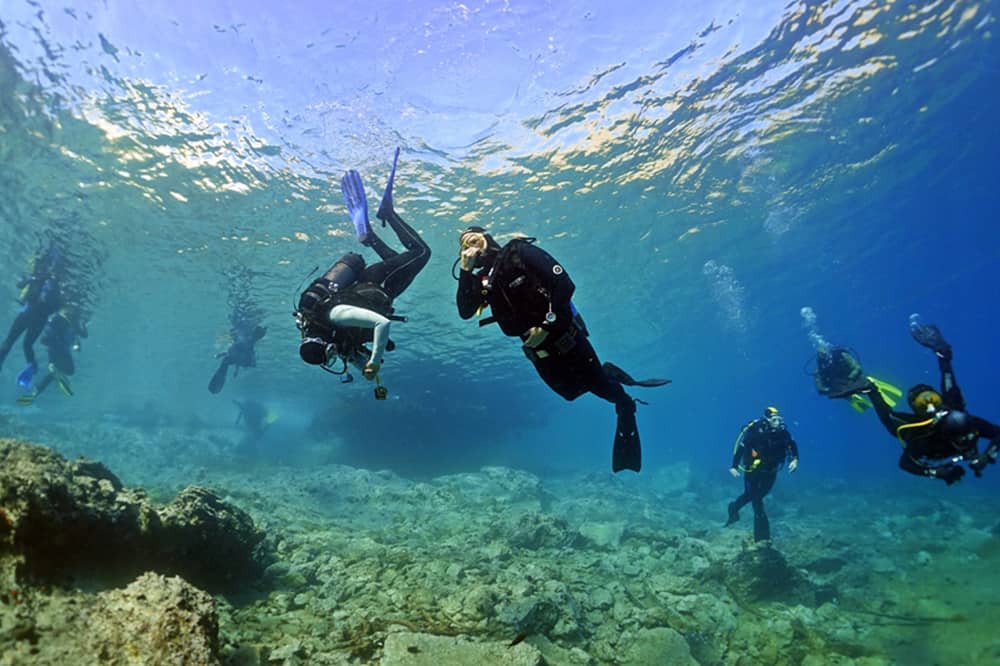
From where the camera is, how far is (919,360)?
360 feet

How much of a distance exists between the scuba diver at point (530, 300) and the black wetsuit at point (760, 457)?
8.44 metres

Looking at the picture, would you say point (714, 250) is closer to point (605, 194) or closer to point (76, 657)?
point (605, 194)

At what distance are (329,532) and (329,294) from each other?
16.5ft

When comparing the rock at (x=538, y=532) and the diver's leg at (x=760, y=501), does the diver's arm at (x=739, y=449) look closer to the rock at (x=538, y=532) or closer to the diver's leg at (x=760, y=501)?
the diver's leg at (x=760, y=501)

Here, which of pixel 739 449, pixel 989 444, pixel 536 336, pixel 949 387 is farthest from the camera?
pixel 739 449

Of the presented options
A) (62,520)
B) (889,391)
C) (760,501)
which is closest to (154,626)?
(62,520)

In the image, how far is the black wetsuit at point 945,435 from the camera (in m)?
6.00

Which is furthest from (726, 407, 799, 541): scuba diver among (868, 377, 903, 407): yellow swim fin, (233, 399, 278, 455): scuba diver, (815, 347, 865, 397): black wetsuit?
(233, 399, 278, 455): scuba diver

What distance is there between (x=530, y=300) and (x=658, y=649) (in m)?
4.67

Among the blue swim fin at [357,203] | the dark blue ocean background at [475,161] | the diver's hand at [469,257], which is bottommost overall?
the diver's hand at [469,257]

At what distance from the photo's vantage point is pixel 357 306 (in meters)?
5.34

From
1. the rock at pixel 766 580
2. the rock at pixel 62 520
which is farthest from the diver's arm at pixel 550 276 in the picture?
the rock at pixel 766 580

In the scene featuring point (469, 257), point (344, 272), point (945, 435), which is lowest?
point (945, 435)

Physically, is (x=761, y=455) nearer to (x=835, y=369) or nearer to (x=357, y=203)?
(x=835, y=369)
